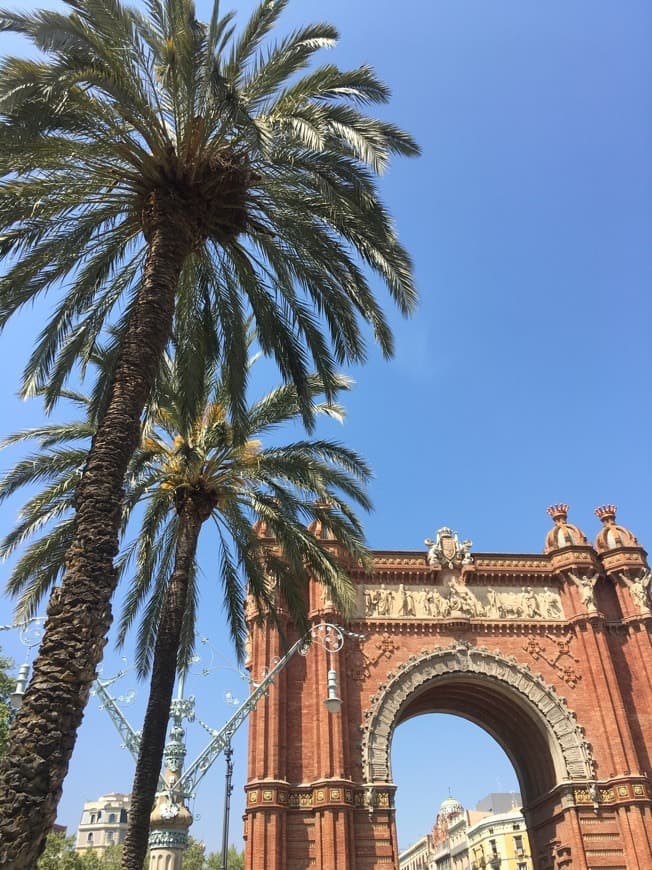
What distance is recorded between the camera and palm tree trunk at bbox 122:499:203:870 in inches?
414

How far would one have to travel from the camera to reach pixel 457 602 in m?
25.1

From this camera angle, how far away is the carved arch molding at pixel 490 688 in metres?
22.3

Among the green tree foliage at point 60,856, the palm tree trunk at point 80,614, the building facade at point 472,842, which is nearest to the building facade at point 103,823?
the building facade at point 472,842

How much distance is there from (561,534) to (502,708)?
6.59 m

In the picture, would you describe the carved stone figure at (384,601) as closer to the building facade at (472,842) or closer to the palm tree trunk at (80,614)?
the palm tree trunk at (80,614)

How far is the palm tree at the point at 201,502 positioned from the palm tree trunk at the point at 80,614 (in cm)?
378

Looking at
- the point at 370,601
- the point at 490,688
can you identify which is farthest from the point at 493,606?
the point at 370,601

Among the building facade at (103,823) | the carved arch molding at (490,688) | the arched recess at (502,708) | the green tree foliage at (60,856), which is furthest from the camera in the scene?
the building facade at (103,823)

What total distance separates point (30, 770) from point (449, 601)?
68.8 feet

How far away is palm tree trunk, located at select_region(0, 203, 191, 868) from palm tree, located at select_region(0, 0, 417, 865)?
2 centimetres

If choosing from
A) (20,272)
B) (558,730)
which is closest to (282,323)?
(20,272)

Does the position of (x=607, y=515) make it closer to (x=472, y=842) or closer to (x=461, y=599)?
(x=461, y=599)

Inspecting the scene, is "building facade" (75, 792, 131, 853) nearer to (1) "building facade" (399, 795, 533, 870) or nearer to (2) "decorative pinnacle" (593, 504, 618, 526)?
(1) "building facade" (399, 795, 533, 870)

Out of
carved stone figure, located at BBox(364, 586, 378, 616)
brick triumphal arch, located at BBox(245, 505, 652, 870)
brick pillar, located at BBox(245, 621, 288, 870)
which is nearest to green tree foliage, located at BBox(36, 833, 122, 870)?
brick pillar, located at BBox(245, 621, 288, 870)
